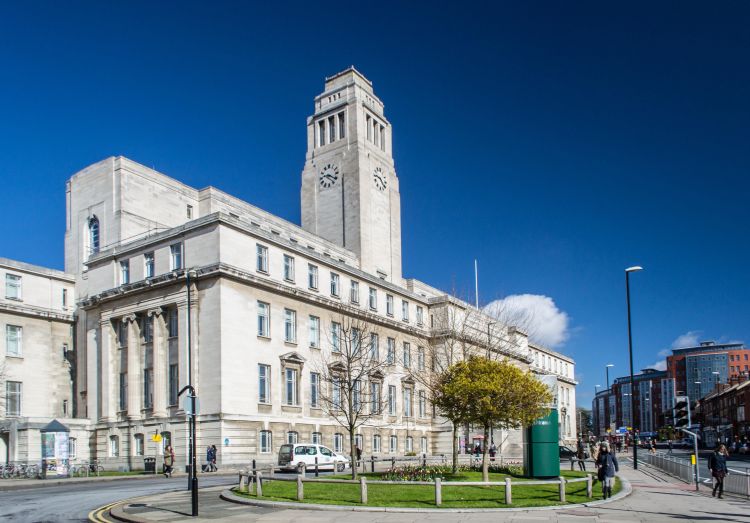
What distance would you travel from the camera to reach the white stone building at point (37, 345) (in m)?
57.2

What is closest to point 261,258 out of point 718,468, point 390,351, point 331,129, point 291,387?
point 291,387

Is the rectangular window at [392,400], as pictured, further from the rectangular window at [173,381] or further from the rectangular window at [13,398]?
the rectangular window at [13,398]

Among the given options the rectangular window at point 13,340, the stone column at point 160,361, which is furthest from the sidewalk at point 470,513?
the rectangular window at point 13,340

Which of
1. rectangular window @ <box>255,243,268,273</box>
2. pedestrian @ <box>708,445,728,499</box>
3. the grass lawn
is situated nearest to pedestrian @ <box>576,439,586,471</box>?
the grass lawn

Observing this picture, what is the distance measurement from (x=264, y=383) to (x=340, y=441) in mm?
9898

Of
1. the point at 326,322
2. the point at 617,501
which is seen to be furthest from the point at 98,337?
the point at 617,501

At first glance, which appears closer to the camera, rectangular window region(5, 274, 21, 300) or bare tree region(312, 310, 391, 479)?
bare tree region(312, 310, 391, 479)

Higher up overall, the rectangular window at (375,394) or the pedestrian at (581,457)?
the rectangular window at (375,394)

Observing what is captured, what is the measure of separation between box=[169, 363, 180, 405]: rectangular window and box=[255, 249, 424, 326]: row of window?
8.99 metres

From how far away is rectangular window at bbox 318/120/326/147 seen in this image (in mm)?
84000

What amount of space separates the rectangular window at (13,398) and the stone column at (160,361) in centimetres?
1344

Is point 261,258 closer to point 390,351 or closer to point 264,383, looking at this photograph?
point 264,383

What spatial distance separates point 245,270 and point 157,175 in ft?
61.0

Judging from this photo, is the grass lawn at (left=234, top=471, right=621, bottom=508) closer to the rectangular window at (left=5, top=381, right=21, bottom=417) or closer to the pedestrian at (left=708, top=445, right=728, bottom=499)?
the pedestrian at (left=708, top=445, right=728, bottom=499)
